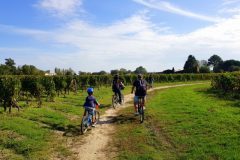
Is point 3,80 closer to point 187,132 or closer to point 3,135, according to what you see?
point 3,135

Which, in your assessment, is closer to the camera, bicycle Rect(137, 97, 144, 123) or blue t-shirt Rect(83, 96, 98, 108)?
blue t-shirt Rect(83, 96, 98, 108)

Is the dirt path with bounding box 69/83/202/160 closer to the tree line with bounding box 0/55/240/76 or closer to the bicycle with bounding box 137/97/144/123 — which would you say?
the bicycle with bounding box 137/97/144/123

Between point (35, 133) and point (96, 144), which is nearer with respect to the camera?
point (96, 144)

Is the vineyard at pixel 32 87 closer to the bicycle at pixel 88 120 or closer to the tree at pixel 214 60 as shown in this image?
the bicycle at pixel 88 120

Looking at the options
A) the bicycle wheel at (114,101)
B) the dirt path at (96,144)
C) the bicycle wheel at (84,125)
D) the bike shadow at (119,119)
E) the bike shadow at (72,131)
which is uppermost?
the bicycle wheel at (114,101)

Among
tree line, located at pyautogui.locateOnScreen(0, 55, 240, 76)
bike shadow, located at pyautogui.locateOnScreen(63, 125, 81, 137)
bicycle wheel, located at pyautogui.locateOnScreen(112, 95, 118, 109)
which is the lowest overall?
bike shadow, located at pyautogui.locateOnScreen(63, 125, 81, 137)

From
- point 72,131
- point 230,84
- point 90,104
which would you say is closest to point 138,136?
point 90,104

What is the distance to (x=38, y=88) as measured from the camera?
952 inches

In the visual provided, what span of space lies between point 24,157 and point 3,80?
9485 mm

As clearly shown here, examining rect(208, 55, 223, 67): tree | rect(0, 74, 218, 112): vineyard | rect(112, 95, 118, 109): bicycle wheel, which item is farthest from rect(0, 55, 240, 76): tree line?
rect(112, 95, 118, 109): bicycle wheel

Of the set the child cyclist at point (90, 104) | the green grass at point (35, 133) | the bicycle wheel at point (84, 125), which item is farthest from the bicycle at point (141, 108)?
the bicycle wheel at point (84, 125)

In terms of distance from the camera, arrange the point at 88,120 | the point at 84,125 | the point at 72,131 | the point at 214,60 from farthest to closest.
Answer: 1. the point at 214,60
2. the point at 88,120
3. the point at 72,131
4. the point at 84,125

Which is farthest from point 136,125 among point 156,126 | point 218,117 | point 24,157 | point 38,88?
point 38,88

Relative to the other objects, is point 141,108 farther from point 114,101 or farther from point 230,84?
point 230,84
